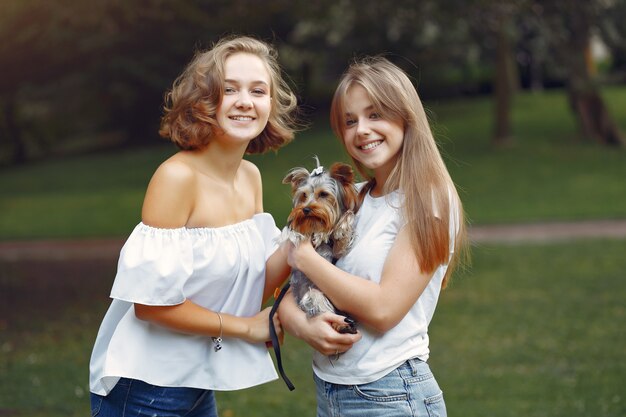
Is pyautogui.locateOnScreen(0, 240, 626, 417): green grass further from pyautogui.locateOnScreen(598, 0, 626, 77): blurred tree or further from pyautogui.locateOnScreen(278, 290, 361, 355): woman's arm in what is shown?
pyautogui.locateOnScreen(598, 0, 626, 77): blurred tree

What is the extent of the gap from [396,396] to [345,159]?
668 inches

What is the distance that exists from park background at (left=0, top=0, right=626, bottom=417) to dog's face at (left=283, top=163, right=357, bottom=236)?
1.69 feet

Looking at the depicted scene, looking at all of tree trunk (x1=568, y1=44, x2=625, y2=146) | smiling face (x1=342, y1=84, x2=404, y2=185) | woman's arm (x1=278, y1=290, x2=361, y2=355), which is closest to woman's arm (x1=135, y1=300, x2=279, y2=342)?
woman's arm (x1=278, y1=290, x2=361, y2=355)

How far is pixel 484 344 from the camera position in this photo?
8.58m

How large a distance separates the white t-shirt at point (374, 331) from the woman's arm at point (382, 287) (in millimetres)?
58

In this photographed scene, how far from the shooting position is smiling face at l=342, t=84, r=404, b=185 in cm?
317

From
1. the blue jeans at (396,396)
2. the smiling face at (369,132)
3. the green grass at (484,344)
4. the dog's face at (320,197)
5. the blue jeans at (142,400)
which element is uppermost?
the smiling face at (369,132)

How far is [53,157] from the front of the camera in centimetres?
3231

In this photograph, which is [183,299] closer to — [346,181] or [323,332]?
[323,332]

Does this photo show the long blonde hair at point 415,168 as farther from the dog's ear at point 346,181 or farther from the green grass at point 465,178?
the green grass at point 465,178

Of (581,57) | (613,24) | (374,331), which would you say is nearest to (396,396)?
(374,331)

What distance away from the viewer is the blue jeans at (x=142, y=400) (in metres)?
3.15

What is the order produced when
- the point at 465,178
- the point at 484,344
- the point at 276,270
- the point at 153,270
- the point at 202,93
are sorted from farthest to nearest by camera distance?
the point at 465,178 → the point at 484,344 → the point at 276,270 → the point at 202,93 → the point at 153,270

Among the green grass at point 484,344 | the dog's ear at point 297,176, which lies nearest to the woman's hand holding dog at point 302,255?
the dog's ear at point 297,176
